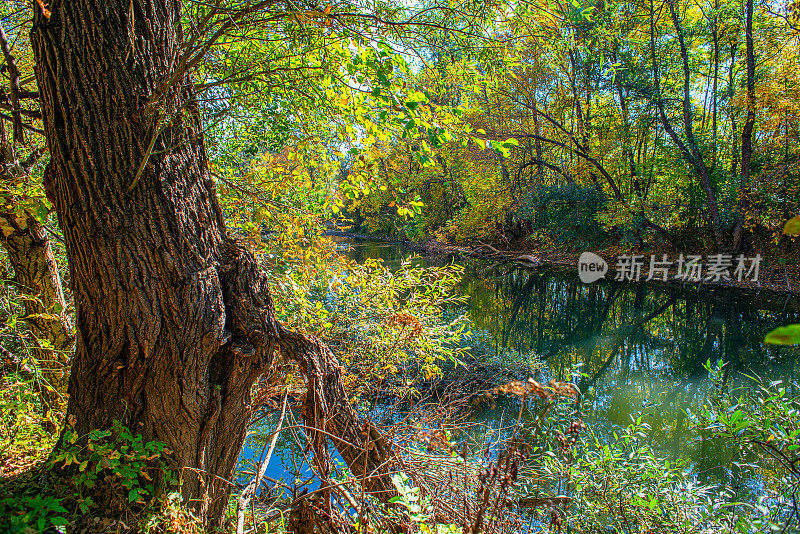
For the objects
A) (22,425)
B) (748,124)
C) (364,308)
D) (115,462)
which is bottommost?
(22,425)

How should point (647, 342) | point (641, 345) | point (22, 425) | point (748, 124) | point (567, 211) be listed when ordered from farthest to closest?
point (567, 211)
point (748, 124)
point (647, 342)
point (641, 345)
point (22, 425)

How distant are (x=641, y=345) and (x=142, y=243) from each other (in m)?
9.41

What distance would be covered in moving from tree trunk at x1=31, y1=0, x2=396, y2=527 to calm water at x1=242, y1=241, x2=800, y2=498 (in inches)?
122

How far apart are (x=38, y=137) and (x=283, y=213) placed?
6.10 ft

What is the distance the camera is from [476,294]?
1298 centimetres

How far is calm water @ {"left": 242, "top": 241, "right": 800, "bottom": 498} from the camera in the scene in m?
5.55

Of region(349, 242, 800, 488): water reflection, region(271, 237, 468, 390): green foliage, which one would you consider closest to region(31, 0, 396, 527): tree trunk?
region(271, 237, 468, 390): green foliage

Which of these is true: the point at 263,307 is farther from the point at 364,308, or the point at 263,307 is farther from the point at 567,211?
the point at 567,211

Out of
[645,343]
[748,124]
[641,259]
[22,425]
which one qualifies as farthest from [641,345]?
[22,425]

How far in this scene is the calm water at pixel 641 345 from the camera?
5.55 m

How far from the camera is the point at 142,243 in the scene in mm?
1676

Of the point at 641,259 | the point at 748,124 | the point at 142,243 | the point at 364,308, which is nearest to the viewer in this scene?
the point at 142,243

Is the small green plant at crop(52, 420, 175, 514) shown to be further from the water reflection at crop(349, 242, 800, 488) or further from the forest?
the water reflection at crop(349, 242, 800, 488)

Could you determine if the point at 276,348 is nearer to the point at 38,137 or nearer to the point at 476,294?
the point at 38,137
